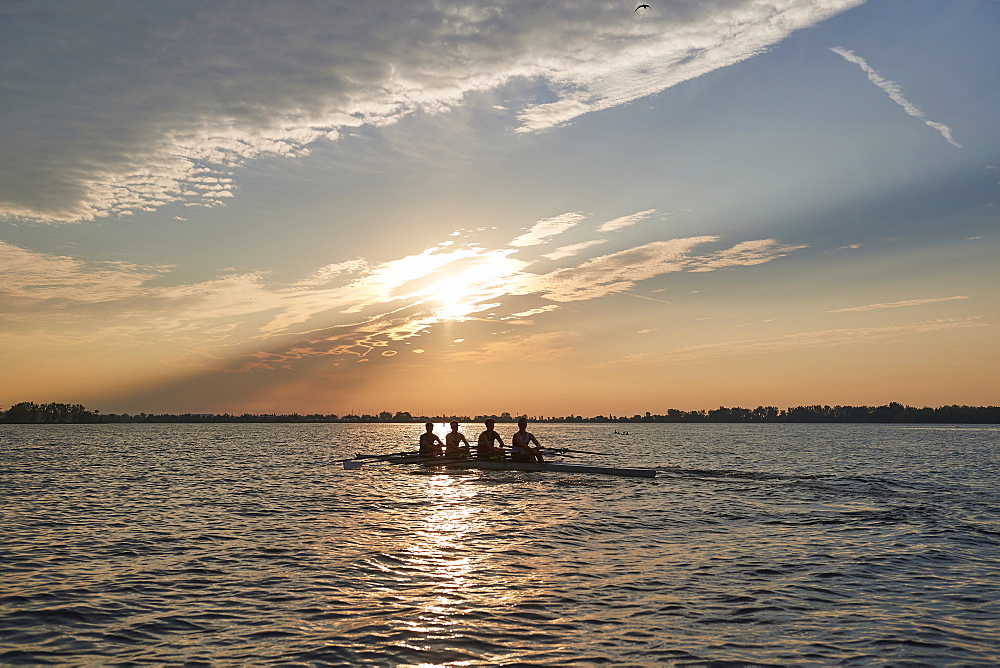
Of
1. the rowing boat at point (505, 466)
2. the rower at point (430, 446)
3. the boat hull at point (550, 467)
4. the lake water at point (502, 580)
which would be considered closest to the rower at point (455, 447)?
the rowing boat at point (505, 466)

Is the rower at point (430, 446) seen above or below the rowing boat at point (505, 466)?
above

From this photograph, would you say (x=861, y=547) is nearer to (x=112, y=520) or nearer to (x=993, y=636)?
(x=993, y=636)

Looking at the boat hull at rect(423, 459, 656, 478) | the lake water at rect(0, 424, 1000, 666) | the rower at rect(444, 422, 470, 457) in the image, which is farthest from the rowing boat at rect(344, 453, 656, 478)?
the lake water at rect(0, 424, 1000, 666)

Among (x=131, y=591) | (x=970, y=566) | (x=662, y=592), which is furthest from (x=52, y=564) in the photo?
(x=970, y=566)

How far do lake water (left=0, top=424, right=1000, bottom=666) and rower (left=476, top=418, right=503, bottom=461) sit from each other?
10.8 metres

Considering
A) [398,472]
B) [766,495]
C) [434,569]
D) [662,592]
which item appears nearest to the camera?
[662,592]

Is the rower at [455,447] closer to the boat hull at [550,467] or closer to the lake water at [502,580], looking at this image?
the boat hull at [550,467]

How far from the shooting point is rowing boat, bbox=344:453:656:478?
117ft

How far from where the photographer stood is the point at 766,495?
29.4m

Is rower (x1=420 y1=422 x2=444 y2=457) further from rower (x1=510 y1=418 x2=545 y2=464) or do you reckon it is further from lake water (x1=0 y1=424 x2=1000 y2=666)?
lake water (x1=0 y1=424 x2=1000 y2=666)

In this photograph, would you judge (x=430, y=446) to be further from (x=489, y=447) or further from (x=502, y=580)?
(x=502, y=580)

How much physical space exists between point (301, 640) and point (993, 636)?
1082cm

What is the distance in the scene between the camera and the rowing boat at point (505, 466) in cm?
3553

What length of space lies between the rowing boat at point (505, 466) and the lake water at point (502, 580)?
22.6 feet
